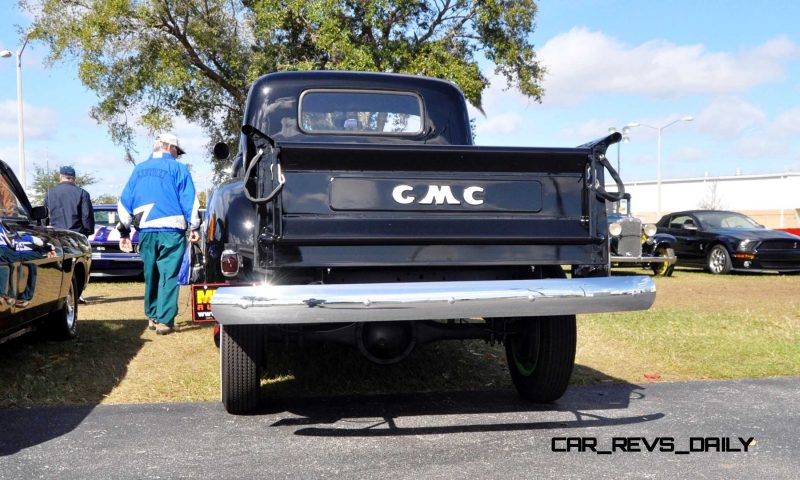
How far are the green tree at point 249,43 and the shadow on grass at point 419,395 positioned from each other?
12.9 m

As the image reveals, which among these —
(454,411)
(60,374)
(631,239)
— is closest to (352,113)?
(454,411)

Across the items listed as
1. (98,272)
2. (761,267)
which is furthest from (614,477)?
(761,267)

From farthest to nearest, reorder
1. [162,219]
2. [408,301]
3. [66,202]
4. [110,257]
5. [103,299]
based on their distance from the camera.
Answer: [110,257]
[103,299]
[66,202]
[162,219]
[408,301]

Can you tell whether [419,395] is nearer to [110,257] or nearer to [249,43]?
[110,257]

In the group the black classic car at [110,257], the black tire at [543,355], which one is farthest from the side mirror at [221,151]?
the black classic car at [110,257]

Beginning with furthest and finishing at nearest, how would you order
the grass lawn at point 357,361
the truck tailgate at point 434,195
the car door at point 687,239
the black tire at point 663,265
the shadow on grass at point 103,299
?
the car door at point 687,239
the black tire at point 663,265
the shadow on grass at point 103,299
the grass lawn at point 357,361
the truck tailgate at point 434,195

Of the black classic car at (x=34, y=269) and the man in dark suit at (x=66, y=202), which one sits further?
the man in dark suit at (x=66, y=202)

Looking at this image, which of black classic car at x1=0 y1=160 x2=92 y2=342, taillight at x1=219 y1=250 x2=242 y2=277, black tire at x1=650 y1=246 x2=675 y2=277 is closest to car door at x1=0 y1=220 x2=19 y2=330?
black classic car at x1=0 y1=160 x2=92 y2=342

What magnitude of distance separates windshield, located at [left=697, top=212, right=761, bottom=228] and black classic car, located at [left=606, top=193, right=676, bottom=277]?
186cm

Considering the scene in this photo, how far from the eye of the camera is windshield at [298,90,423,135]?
5703 millimetres

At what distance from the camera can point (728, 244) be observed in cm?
1589

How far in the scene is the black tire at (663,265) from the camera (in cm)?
1538

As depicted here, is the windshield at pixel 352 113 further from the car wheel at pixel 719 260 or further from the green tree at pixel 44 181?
the green tree at pixel 44 181

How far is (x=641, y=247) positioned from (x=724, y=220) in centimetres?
303
